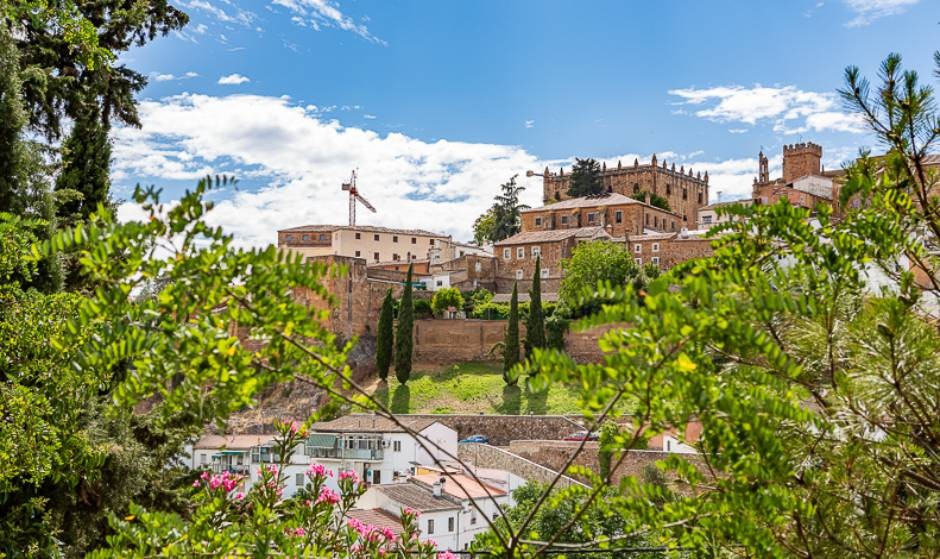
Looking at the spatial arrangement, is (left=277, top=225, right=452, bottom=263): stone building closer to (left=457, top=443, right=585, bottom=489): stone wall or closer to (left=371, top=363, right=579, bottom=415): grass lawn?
(left=371, top=363, right=579, bottom=415): grass lawn

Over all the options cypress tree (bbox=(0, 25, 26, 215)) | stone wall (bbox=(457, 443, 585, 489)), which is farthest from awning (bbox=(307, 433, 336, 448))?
cypress tree (bbox=(0, 25, 26, 215))

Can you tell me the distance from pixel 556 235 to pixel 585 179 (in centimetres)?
1554

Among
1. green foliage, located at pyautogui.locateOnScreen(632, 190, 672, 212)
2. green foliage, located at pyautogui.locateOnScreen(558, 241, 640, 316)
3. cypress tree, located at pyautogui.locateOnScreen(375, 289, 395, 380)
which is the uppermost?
green foliage, located at pyautogui.locateOnScreen(632, 190, 672, 212)

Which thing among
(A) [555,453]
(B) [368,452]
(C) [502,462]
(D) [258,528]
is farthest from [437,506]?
(D) [258,528]

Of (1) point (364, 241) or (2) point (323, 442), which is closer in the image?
(2) point (323, 442)

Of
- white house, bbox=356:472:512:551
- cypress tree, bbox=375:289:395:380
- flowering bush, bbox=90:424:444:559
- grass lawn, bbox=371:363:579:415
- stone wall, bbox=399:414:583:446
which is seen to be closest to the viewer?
flowering bush, bbox=90:424:444:559

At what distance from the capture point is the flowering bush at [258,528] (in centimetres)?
388

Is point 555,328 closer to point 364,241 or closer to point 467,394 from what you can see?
point 467,394

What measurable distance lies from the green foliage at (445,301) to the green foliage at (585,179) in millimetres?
23291

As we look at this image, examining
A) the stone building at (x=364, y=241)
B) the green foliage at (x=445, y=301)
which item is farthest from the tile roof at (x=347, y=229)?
the green foliage at (x=445, y=301)

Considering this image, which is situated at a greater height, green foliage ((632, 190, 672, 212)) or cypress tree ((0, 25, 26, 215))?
green foliage ((632, 190, 672, 212))

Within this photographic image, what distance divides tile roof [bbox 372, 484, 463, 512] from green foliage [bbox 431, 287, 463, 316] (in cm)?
2407

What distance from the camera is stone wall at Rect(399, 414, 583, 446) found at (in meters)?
36.0

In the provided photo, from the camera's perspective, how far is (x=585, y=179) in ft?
234
